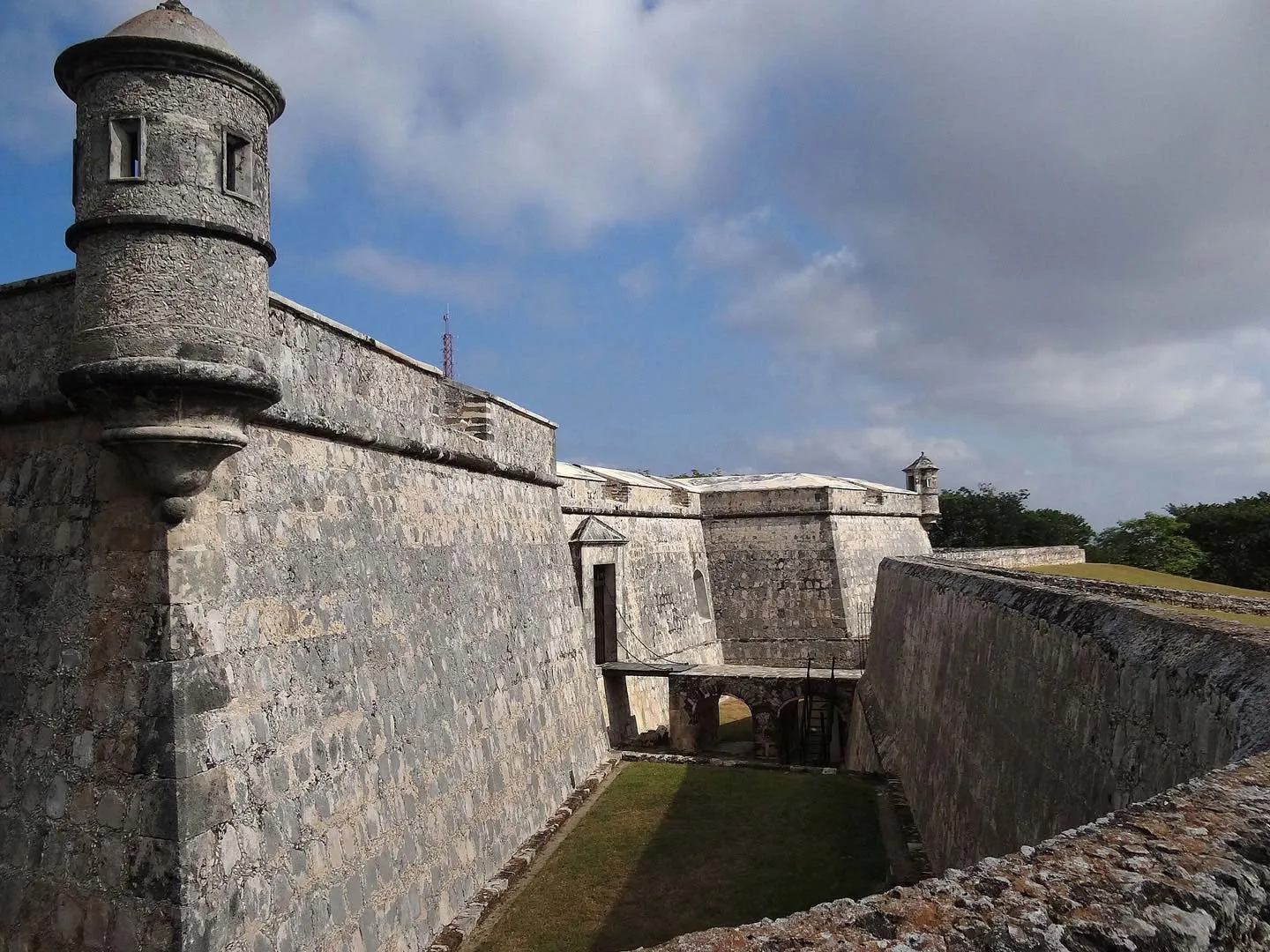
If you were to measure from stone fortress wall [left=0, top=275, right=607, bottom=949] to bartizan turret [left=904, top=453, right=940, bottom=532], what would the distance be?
21990mm

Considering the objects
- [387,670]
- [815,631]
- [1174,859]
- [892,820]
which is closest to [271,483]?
[387,670]

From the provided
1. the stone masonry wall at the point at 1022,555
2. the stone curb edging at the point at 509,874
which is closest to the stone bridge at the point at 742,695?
the stone curb edging at the point at 509,874

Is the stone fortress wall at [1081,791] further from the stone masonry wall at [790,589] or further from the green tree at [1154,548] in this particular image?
the green tree at [1154,548]

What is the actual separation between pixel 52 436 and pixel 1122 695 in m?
6.54

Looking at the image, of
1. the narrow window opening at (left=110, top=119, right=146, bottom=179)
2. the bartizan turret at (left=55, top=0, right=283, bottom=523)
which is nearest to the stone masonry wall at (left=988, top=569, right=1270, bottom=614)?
the bartizan turret at (left=55, top=0, right=283, bottom=523)

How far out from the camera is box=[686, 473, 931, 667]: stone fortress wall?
21578mm

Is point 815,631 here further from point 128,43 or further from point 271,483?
point 128,43

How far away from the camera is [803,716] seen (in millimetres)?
16172

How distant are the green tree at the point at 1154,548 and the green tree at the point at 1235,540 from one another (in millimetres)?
647

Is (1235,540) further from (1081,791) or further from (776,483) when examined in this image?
(1081,791)

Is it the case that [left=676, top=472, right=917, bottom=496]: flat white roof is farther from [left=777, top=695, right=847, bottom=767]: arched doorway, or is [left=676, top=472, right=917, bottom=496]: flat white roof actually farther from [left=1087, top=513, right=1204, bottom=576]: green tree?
[left=1087, top=513, right=1204, bottom=576]: green tree

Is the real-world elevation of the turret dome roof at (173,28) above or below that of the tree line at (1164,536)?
above

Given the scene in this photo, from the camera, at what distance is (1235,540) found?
119 ft

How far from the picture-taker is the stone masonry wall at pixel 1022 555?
26.5 m
